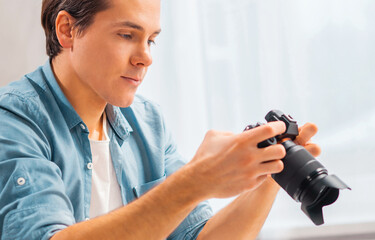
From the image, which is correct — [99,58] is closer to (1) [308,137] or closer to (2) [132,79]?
(2) [132,79]

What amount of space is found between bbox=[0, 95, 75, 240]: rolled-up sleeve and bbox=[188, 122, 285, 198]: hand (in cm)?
27

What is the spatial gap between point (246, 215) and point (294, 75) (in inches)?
25.1

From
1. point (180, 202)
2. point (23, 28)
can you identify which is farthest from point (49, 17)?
point (180, 202)

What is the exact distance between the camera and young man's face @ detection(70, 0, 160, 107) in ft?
3.24

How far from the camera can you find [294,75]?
149cm

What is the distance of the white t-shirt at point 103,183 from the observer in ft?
3.47

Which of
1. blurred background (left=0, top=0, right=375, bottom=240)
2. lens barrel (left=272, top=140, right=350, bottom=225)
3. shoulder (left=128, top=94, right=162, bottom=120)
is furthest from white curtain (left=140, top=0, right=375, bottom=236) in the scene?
lens barrel (left=272, top=140, right=350, bottom=225)

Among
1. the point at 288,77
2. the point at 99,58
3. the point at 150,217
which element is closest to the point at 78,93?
the point at 99,58

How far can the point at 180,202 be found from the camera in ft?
2.40

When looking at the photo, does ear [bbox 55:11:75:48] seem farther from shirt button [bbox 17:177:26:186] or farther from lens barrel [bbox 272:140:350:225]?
lens barrel [bbox 272:140:350:225]

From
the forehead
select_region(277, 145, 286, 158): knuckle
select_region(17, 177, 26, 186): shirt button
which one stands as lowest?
select_region(277, 145, 286, 158): knuckle

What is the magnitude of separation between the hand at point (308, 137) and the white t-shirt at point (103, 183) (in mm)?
467

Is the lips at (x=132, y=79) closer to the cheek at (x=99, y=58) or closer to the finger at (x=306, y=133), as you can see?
the cheek at (x=99, y=58)

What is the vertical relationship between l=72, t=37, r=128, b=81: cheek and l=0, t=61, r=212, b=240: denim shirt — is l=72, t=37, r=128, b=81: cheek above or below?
above
